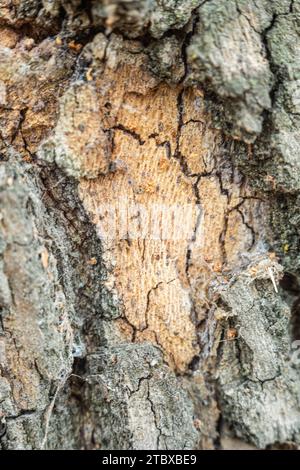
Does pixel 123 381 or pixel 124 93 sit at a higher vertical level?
pixel 124 93

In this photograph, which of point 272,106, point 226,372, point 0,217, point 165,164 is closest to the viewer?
point 0,217

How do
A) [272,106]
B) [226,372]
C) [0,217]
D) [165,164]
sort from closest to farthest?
Result: [0,217] → [272,106] → [165,164] → [226,372]

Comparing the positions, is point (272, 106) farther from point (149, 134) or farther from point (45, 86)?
point (45, 86)

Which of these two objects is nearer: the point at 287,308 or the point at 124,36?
the point at 124,36

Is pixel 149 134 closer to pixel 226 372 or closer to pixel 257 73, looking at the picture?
pixel 257 73

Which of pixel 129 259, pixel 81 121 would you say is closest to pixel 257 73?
pixel 81 121

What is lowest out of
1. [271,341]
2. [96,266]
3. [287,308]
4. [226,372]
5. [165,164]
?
[226,372]
